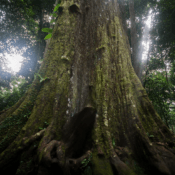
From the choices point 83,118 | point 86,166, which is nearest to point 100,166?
point 86,166

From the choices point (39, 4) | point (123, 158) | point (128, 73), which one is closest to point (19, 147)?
point (123, 158)

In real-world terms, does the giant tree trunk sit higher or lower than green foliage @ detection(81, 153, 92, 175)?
higher

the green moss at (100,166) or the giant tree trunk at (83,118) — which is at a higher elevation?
the giant tree trunk at (83,118)

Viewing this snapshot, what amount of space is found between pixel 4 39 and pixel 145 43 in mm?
8312

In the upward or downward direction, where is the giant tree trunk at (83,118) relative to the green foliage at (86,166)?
upward

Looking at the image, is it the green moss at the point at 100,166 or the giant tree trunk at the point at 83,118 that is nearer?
the green moss at the point at 100,166

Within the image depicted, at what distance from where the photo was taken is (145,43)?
6531 millimetres

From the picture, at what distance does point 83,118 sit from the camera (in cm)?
181

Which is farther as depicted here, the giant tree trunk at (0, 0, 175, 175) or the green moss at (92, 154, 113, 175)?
the giant tree trunk at (0, 0, 175, 175)

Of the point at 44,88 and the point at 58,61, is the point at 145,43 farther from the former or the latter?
the point at 44,88

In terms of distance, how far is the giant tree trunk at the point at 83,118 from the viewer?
1.58 meters

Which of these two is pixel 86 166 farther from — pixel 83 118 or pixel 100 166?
pixel 83 118

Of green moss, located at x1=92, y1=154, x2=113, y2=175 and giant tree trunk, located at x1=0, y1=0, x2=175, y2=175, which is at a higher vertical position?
giant tree trunk, located at x1=0, y1=0, x2=175, y2=175

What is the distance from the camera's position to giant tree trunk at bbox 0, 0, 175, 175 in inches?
62.2
